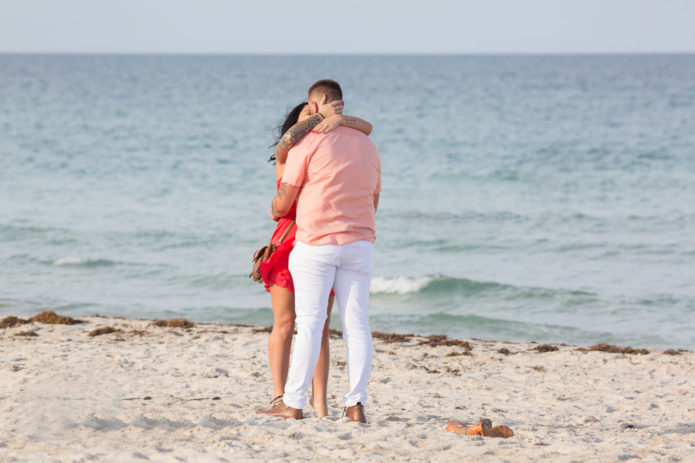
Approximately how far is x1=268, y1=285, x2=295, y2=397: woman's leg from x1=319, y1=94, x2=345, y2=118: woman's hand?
0.97 m

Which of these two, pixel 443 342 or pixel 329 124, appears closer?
pixel 329 124

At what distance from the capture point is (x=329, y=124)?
4.07 meters

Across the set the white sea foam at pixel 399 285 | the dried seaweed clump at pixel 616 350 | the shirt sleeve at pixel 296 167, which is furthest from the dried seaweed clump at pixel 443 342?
the shirt sleeve at pixel 296 167

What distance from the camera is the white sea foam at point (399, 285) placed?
34.9ft

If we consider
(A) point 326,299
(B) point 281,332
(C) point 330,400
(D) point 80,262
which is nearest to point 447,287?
(C) point 330,400

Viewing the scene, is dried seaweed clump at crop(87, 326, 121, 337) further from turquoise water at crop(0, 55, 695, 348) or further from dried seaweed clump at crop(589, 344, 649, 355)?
dried seaweed clump at crop(589, 344, 649, 355)

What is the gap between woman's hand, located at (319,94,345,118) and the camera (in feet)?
13.5

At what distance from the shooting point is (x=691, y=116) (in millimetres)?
32719

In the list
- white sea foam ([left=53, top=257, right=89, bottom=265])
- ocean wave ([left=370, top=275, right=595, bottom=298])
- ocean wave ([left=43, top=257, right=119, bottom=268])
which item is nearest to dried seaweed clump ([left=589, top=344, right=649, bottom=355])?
ocean wave ([left=370, top=275, right=595, bottom=298])

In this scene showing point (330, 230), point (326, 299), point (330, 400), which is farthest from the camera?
point (330, 400)

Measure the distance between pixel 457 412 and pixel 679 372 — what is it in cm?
239

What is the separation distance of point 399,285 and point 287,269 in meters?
6.44

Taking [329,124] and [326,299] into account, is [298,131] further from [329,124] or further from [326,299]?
[326,299]

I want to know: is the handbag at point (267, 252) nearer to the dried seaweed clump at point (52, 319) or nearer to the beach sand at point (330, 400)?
the beach sand at point (330, 400)
